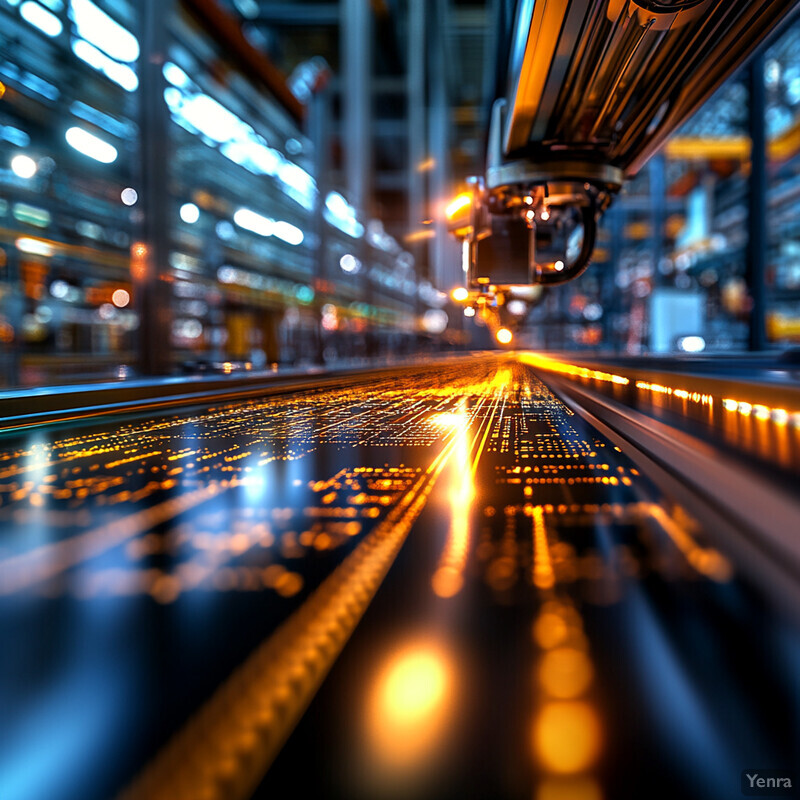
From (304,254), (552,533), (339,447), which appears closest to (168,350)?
(339,447)

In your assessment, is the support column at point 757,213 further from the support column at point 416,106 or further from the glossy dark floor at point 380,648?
the support column at point 416,106

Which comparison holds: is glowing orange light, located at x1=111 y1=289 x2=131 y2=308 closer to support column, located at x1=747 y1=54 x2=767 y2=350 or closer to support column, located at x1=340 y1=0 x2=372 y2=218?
support column, located at x1=747 y1=54 x2=767 y2=350

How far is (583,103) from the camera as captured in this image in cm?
439

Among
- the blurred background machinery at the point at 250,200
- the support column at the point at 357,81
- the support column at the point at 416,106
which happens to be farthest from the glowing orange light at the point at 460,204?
the support column at the point at 416,106

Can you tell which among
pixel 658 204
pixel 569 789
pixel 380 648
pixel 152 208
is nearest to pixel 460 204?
pixel 152 208

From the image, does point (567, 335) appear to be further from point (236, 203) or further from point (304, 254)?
point (236, 203)

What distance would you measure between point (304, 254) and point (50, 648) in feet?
46.7

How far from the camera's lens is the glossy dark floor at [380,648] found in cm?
75

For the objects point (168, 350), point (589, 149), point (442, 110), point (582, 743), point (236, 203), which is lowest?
point (582, 743)

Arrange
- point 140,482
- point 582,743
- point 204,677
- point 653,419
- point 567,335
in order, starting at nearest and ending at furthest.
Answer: point 582,743 < point 204,677 < point 140,482 < point 653,419 < point 567,335

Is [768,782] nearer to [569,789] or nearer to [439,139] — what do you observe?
[569,789]

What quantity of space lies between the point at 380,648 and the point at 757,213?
32.6ft

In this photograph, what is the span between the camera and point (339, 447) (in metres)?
2.89

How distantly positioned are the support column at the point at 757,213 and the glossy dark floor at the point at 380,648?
27.3 feet
